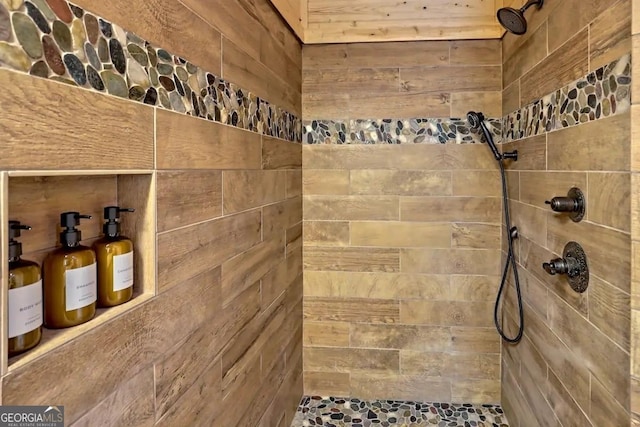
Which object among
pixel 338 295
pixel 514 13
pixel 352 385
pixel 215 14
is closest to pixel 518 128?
pixel 514 13

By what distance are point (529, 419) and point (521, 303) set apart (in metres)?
0.51

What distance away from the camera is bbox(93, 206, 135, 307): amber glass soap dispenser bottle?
0.85 metres

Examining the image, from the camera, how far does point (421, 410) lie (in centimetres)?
234

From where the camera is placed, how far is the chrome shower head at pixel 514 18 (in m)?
1.77

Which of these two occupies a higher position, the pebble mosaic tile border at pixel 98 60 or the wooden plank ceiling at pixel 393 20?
the wooden plank ceiling at pixel 393 20

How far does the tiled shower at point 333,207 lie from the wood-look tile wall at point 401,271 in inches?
0.5

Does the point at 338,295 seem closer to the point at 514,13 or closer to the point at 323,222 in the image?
the point at 323,222

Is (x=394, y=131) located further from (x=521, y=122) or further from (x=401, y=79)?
(x=521, y=122)

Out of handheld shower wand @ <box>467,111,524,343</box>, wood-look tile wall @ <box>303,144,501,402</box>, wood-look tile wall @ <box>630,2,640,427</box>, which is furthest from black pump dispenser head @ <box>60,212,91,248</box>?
handheld shower wand @ <box>467,111,524,343</box>

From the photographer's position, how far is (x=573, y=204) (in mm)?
1360

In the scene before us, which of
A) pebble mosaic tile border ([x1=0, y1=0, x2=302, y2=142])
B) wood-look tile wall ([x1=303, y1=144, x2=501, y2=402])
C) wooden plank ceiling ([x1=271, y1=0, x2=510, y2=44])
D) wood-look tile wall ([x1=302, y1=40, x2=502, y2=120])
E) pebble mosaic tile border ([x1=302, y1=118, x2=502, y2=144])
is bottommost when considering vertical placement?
wood-look tile wall ([x1=303, y1=144, x2=501, y2=402])

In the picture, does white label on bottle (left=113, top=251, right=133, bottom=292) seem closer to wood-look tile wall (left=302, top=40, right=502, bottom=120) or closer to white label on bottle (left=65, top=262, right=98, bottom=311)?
white label on bottle (left=65, top=262, right=98, bottom=311)

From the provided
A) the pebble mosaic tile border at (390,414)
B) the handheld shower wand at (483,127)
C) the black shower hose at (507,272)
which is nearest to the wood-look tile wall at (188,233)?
the pebble mosaic tile border at (390,414)

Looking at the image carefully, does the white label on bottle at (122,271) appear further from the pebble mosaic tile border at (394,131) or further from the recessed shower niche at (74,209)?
the pebble mosaic tile border at (394,131)
